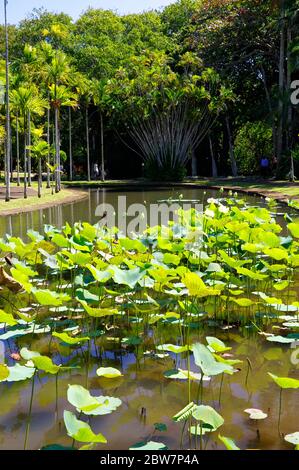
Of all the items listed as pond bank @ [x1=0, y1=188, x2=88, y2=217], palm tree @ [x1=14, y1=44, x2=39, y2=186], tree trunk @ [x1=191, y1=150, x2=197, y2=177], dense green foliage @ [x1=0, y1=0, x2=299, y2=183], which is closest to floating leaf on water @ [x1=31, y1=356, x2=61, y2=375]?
pond bank @ [x1=0, y1=188, x2=88, y2=217]

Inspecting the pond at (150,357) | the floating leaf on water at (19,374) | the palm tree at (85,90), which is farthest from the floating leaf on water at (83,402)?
the palm tree at (85,90)

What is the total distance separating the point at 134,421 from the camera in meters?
3.73

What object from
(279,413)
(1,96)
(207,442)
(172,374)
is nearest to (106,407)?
(207,442)

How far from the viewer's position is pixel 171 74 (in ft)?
106

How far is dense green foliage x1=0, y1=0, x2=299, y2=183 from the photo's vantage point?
27859 mm

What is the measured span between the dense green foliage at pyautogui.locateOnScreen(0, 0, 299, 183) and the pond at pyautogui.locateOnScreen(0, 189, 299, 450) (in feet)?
63.6

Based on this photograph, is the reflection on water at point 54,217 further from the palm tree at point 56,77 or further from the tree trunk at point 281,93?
the tree trunk at point 281,93

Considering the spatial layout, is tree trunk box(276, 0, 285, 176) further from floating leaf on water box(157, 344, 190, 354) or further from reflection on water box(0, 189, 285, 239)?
floating leaf on water box(157, 344, 190, 354)

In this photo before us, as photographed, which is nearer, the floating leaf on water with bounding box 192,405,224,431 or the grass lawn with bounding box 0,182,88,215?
the floating leaf on water with bounding box 192,405,224,431

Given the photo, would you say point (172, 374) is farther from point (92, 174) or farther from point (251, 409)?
point (92, 174)

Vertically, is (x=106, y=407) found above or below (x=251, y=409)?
above

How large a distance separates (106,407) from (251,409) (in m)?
1.09

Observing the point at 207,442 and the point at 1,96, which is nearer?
the point at 207,442

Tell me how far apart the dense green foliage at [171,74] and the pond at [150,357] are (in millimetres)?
19372
